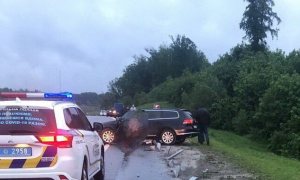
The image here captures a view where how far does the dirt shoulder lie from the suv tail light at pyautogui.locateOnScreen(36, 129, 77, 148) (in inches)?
182

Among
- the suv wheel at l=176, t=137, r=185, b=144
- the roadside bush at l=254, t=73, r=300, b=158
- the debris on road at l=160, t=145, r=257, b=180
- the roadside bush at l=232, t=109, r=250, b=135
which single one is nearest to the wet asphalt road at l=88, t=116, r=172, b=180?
the debris on road at l=160, t=145, r=257, b=180

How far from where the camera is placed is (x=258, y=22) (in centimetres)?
6178

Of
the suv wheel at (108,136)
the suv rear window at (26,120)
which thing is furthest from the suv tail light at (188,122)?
the suv rear window at (26,120)

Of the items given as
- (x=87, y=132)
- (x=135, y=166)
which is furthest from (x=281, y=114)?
(x=87, y=132)

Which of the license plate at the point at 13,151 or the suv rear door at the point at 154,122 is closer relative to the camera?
the license plate at the point at 13,151

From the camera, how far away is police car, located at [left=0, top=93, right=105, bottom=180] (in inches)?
289

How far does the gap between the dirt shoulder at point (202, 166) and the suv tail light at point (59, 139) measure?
461 cm

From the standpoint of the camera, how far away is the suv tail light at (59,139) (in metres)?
7.42

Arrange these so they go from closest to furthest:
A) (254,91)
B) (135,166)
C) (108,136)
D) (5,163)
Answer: (5,163)
(135,166)
(108,136)
(254,91)

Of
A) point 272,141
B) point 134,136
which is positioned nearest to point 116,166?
point 134,136

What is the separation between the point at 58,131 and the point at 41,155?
0.46 metres

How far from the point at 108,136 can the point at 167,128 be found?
2610 mm

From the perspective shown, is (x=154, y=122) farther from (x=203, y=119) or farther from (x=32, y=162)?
(x=32, y=162)

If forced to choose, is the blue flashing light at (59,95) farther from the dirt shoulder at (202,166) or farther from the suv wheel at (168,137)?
the suv wheel at (168,137)
